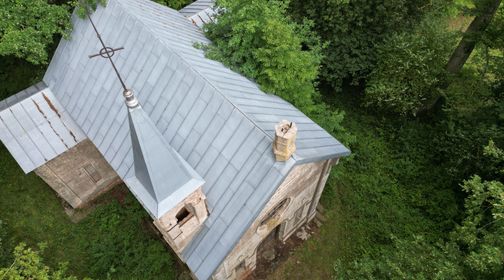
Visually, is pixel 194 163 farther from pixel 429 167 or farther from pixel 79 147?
pixel 429 167

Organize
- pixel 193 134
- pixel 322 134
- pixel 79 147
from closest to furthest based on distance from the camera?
pixel 193 134, pixel 322 134, pixel 79 147

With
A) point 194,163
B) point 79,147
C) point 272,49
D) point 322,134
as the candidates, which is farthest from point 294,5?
point 79,147

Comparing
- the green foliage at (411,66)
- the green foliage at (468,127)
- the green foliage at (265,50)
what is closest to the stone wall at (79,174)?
the green foliage at (265,50)

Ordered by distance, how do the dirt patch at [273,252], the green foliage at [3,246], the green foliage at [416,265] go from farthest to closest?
the dirt patch at [273,252] → the green foliage at [3,246] → the green foliage at [416,265]

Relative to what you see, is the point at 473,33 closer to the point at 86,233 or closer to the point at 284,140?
the point at 284,140

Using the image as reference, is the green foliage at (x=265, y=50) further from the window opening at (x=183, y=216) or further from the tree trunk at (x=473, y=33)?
the tree trunk at (x=473, y=33)

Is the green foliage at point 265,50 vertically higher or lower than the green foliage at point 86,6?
higher

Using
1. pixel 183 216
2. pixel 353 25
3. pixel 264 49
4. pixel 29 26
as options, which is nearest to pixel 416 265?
pixel 183 216
